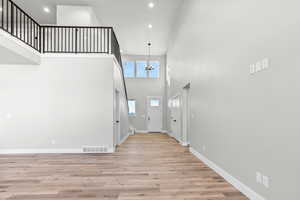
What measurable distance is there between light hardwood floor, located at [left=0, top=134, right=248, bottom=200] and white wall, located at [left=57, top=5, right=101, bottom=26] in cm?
477

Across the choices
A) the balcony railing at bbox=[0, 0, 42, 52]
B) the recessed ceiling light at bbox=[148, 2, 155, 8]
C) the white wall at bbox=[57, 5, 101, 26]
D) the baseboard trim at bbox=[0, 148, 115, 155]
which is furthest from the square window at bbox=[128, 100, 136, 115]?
the balcony railing at bbox=[0, 0, 42, 52]

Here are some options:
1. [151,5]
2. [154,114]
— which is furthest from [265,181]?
[154,114]

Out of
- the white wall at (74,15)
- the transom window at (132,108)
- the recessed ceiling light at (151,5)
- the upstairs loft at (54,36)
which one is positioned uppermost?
the recessed ceiling light at (151,5)

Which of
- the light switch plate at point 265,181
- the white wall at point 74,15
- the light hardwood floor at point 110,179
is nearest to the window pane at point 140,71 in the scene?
the white wall at point 74,15

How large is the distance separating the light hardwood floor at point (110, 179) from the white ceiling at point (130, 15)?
524 centimetres

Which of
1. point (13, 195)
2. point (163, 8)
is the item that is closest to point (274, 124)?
point (13, 195)

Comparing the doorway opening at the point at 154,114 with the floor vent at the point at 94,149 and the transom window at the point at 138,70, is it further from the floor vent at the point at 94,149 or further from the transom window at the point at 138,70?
the floor vent at the point at 94,149

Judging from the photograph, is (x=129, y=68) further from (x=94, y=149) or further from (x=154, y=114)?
(x=94, y=149)

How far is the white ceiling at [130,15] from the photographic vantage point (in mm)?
6500

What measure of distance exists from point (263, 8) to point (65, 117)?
5.11 meters

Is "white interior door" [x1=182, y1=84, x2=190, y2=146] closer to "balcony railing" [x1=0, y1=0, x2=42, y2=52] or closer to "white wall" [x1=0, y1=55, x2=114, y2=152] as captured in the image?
"white wall" [x1=0, y1=55, x2=114, y2=152]

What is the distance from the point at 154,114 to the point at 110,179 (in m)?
8.14

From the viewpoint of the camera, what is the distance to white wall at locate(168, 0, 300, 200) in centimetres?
188

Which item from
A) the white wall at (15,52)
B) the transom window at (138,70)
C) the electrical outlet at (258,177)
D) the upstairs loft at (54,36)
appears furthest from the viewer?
the transom window at (138,70)
